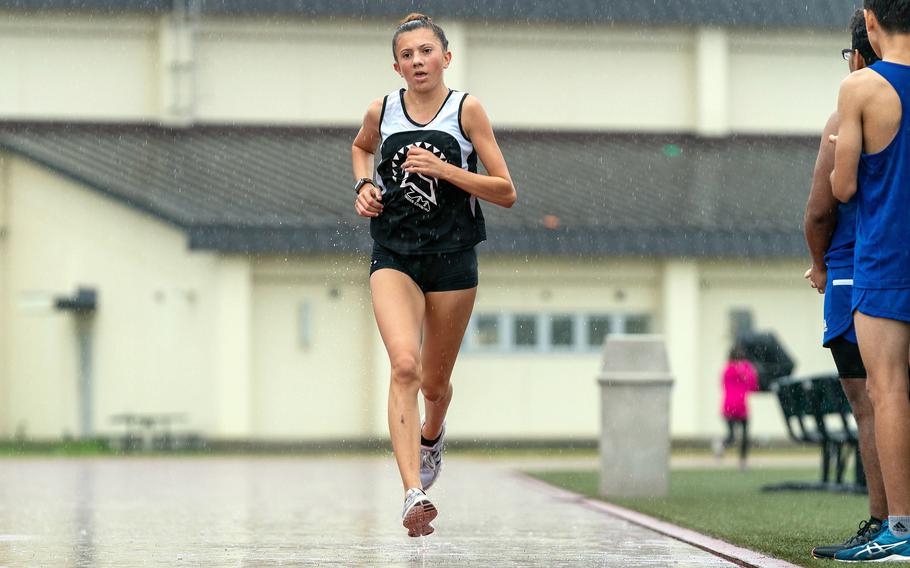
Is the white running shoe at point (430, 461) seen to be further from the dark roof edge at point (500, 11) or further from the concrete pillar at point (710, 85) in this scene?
the concrete pillar at point (710, 85)

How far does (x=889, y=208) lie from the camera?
7.69 metres

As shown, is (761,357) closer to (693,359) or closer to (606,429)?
(693,359)

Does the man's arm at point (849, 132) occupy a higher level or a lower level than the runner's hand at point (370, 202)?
higher

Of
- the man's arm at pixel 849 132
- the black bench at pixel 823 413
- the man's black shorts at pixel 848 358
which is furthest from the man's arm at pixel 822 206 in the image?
the black bench at pixel 823 413

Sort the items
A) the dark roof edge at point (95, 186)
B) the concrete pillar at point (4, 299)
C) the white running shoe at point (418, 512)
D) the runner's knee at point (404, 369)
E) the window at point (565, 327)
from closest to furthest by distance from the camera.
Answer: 1. the white running shoe at point (418, 512)
2. the runner's knee at point (404, 369)
3. the dark roof edge at point (95, 186)
4. the concrete pillar at point (4, 299)
5. the window at point (565, 327)

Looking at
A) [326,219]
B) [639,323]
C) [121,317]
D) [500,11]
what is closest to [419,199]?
[326,219]

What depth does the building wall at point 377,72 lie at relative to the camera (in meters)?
32.7

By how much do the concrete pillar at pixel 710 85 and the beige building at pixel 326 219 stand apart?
4 centimetres

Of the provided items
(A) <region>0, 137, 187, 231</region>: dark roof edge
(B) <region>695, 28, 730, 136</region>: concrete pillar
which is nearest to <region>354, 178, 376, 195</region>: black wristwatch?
(A) <region>0, 137, 187, 231</region>: dark roof edge

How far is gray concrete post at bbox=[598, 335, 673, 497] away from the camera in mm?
13805

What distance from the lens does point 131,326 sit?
97.1 ft

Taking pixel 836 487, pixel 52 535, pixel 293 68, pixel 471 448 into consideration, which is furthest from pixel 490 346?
pixel 52 535

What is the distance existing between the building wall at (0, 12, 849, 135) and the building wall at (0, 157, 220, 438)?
140 inches

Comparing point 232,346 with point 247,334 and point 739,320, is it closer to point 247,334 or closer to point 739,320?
point 247,334
